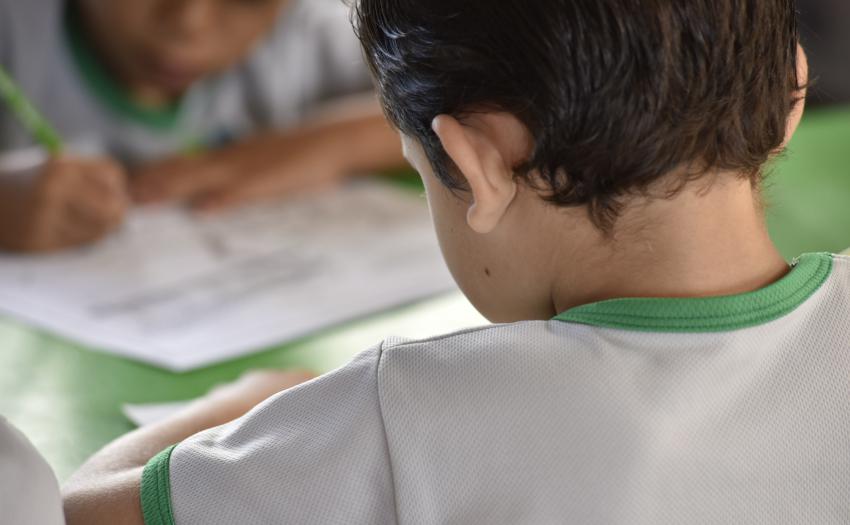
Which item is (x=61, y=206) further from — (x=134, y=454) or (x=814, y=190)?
(x=814, y=190)

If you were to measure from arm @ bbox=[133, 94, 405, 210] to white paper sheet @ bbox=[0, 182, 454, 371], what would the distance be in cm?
4

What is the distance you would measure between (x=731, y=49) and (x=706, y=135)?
1.6 inches

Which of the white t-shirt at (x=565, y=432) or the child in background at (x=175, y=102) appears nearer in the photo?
the white t-shirt at (x=565, y=432)

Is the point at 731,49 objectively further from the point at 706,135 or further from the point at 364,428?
the point at 364,428

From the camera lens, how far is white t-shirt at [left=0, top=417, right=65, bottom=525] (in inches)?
21.0

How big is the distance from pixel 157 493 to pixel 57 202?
0.63 meters

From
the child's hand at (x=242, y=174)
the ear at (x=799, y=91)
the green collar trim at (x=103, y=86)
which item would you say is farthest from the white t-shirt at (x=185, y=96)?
the ear at (x=799, y=91)

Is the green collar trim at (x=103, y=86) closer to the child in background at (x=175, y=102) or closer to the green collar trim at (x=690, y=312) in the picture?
the child in background at (x=175, y=102)

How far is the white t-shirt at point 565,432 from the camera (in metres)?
0.54

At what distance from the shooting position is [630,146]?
0.56 metres

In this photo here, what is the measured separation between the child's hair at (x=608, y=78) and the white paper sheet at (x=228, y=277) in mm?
395

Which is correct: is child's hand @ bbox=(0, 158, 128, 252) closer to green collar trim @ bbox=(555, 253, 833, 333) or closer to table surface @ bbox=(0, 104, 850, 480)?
table surface @ bbox=(0, 104, 850, 480)

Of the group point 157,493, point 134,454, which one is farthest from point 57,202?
point 157,493

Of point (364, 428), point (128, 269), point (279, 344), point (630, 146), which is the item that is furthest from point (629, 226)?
A: point (128, 269)
